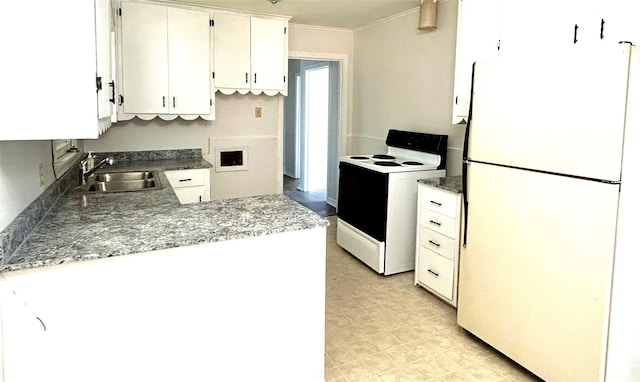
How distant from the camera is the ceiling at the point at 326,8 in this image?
389 cm

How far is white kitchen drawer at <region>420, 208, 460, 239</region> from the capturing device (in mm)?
3013

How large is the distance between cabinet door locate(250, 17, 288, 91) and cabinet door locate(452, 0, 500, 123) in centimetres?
185

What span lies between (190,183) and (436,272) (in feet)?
7.07

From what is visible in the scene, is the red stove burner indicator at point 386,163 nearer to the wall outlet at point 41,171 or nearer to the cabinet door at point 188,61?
the cabinet door at point 188,61

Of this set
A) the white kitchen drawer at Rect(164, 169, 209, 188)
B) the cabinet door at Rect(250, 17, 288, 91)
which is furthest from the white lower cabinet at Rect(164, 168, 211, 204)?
the cabinet door at Rect(250, 17, 288, 91)

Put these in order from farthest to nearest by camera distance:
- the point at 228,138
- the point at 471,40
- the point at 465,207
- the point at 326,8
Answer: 1. the point at 228,138
2. the point at 326,8
3. the point at 471,40
4. the point at 465,207

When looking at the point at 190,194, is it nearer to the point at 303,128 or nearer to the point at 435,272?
the point at 435,272

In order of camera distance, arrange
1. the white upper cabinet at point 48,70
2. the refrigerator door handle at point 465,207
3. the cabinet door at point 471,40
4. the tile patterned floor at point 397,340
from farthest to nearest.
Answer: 1. the cabinet door at point 471,40
2. the refrigerator door handle at point 465,207
3. the tile patterned floor at point 397,340
4. the white upper cabinet at point 48,70

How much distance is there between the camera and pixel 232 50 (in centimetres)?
420

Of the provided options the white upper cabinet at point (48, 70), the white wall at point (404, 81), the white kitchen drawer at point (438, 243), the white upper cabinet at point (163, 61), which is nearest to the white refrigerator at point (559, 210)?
the white kitchen drawer at point (438, 243)

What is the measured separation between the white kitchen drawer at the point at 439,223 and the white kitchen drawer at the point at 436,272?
19 cm

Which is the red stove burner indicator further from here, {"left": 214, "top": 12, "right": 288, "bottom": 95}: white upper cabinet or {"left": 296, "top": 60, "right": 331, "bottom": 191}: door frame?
{"left": 296, "top": 60, "right": 331, "bottom": 191}: door frame

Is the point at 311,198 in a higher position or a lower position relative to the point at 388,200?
lower

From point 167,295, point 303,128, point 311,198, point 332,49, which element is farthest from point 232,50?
point 303,128
